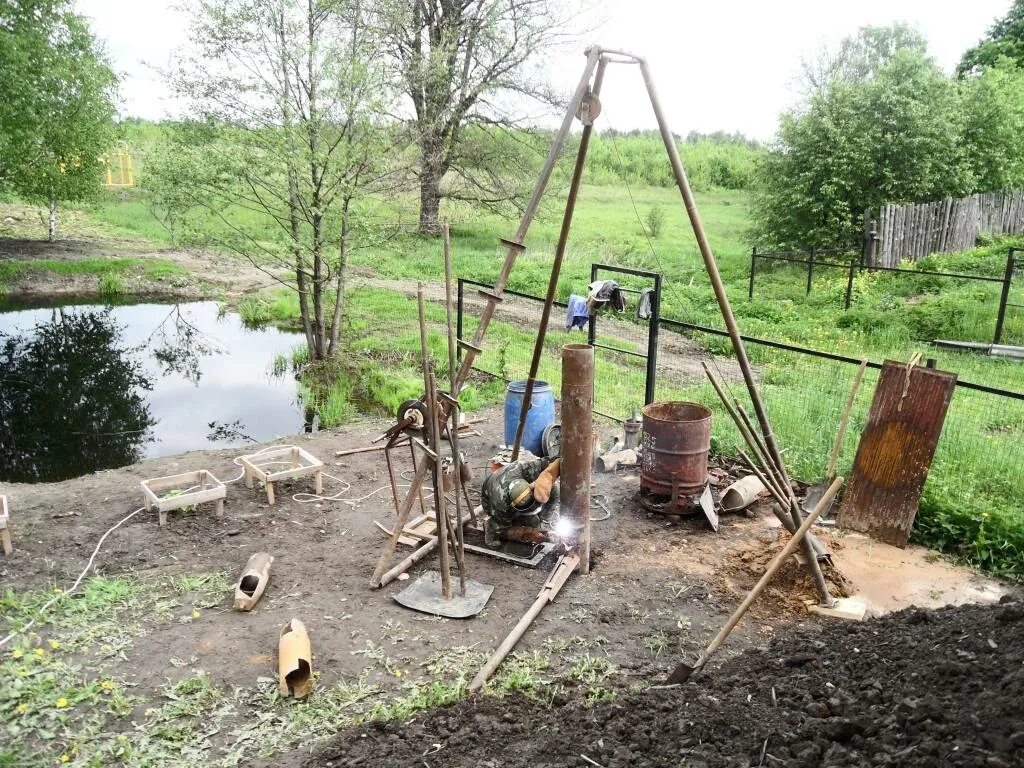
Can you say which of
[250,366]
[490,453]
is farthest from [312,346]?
[490,453]

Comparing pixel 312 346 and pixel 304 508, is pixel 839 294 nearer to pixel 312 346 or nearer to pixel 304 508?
pixel 312 346

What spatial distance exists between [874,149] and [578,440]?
16103 mm

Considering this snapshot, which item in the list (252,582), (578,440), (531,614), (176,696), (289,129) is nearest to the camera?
(176,696)

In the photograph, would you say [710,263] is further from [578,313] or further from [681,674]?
[681,674]

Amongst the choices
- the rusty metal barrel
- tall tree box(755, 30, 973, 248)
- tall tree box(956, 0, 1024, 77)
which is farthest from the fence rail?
tall tree box(956, 0, 1024, 77)

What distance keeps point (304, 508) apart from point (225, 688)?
257cm

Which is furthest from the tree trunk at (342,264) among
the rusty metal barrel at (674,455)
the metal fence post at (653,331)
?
the rusty metal barrel at (674,455)

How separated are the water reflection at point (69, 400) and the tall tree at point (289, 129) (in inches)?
119

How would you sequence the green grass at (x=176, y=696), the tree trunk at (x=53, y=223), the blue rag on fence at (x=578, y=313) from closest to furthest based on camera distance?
the green grass at (x=176, y=696)
the blue rag on fence at (x=578, y=313)
the tree trunk at (x=53, y=223)

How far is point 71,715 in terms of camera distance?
4039 millimetres

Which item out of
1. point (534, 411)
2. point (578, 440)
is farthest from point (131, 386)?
point (578, 440)

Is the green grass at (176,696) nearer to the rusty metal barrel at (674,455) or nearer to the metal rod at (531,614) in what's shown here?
the metal rod at (531,614)

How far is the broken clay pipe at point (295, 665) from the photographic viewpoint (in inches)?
166

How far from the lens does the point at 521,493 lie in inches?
218
